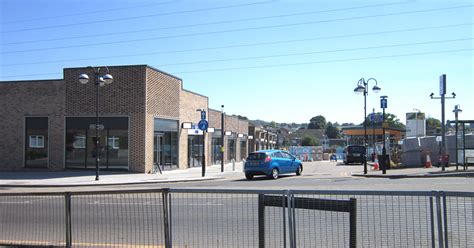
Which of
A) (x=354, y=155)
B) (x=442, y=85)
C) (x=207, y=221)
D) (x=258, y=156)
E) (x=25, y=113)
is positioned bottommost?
(x=354, y=155)

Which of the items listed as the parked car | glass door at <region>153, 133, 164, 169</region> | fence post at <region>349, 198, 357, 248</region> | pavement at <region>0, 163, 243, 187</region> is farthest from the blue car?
the parked car

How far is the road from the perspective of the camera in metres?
6.54

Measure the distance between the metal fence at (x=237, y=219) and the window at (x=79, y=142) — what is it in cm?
2207

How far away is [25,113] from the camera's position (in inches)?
1248

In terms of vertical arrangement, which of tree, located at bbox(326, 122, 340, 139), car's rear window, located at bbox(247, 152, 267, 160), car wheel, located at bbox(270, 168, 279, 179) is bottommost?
car wheel, located at bbox(270, 168, 279, 179)

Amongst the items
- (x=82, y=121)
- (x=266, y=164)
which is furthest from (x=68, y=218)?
(x=82, y=121)

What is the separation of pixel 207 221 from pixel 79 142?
81.7ft

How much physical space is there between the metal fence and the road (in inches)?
0.6

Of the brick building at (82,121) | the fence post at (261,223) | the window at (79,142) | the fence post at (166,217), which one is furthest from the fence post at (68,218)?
the window at (79,142)

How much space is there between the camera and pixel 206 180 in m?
26.5

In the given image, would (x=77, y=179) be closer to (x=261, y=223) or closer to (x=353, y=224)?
(x=261, y=223)

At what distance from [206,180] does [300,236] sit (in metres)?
19.5

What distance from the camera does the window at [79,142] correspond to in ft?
100

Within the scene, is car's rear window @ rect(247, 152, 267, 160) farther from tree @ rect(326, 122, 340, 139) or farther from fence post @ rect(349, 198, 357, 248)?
tree @ rect(326, 122, 340, 139)
